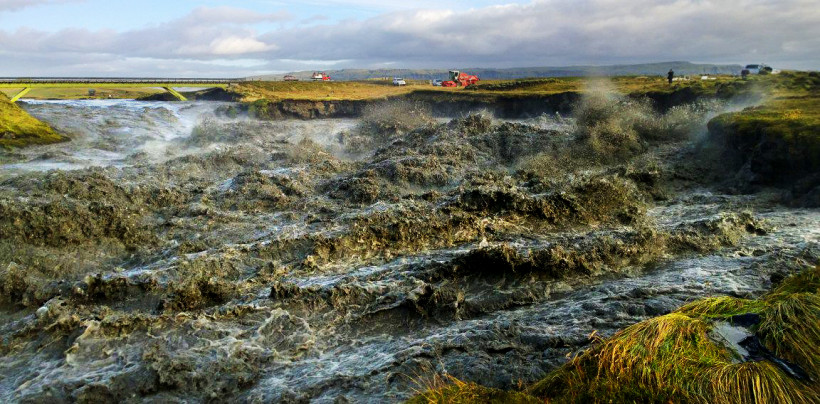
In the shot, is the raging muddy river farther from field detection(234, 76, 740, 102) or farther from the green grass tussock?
field detection(234, 76, 740, 102)

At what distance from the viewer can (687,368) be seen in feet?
16.1

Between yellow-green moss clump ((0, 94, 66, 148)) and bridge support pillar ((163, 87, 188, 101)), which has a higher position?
bridge support pillar ((163, 87, 188, 101))

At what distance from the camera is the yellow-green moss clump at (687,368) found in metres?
4.56

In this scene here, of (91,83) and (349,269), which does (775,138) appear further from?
(91,83)

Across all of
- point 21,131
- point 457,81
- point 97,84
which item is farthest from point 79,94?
point 457,81

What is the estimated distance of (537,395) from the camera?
515cm

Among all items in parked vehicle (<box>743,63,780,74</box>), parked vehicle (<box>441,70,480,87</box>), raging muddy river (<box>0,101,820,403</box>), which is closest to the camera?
raging muddy river (<box>0,101,820,403</box>)

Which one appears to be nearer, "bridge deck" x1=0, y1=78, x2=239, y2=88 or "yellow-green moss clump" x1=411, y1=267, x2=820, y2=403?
"yellow-green moss clump" x1=411, y1=267, x2=820, y2=403

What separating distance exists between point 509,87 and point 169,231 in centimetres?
4317

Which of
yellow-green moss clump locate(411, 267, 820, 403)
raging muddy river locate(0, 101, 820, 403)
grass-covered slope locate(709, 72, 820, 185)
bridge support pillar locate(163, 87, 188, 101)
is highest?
bridge support pillar locate(163, 87, 188, 101)

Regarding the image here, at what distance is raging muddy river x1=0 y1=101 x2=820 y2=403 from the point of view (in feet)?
24.0

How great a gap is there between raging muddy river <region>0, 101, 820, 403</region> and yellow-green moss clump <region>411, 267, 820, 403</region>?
1449 millimetres

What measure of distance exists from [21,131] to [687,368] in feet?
120

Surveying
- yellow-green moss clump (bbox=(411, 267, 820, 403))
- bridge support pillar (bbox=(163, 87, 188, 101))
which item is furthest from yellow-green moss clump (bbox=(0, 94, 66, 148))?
yellow-green moss clump (bbox=(411, 267, 820, 403))
